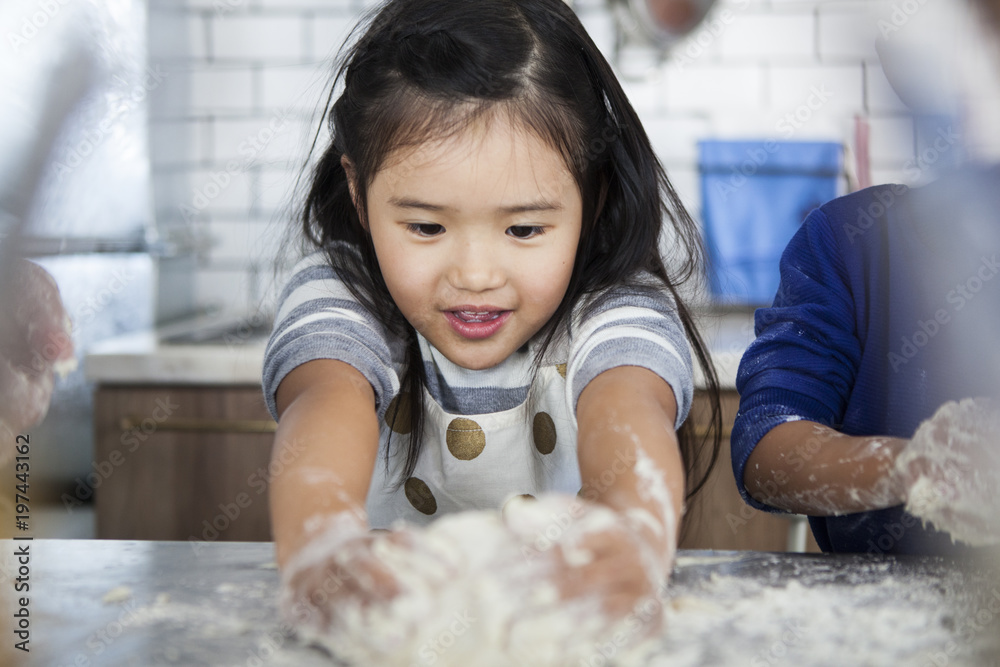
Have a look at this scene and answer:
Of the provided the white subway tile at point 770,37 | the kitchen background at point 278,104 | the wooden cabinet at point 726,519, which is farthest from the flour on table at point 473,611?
the white subway tile at point 770,37

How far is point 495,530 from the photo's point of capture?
0.39m

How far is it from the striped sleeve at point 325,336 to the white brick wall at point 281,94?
94 cm

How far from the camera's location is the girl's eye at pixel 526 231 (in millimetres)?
590

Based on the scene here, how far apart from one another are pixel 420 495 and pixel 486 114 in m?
0.37

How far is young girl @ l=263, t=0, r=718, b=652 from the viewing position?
517 mm

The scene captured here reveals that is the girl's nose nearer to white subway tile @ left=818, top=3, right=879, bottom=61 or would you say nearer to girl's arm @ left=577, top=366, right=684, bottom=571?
girl's arm @ left=577, top=366, right=684, bottom=571

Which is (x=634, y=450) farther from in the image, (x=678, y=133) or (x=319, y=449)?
(x=678, y=133)

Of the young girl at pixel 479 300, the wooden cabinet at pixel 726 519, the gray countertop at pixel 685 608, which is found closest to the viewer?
the gray countertop at pixel 685 608

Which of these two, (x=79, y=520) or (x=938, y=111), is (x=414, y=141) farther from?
(x=79, y=520)

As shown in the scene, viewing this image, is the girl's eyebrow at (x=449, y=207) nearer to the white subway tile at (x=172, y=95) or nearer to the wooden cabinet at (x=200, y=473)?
the wooden cabinet at (x=200, y=473)

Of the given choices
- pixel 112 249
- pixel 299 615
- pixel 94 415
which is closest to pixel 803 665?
pixel 299 615

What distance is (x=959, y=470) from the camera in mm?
534

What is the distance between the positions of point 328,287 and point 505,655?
0.40 metres

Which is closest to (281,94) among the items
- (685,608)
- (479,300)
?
(479,300)
